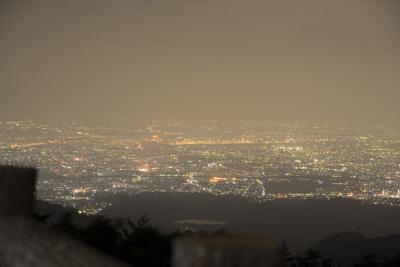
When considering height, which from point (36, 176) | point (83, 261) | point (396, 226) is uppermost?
point (36, 176)

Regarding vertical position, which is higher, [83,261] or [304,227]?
[83,261]

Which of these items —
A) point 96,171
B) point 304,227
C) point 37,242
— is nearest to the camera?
point 37,242

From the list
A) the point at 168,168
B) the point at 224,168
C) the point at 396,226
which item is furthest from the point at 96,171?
the point at 396,226

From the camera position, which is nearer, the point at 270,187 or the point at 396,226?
the point at 396,226

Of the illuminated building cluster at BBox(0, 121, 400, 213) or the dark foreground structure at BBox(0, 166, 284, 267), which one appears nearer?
the dark foreground structure at BBox(0, 166, 284, 267)

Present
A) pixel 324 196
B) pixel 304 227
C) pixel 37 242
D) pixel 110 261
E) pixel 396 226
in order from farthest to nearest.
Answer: pixel 324 196 → pixel 396 226 → pixel 304 227 → pixel 37 242 → pixel 110 261

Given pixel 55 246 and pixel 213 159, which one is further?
pixel 213 159

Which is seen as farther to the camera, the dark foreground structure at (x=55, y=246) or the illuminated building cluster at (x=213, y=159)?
the illuminated building cluster at (x=213, y=159)

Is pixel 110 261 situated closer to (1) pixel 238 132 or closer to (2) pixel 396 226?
(2) pixel 396 226
